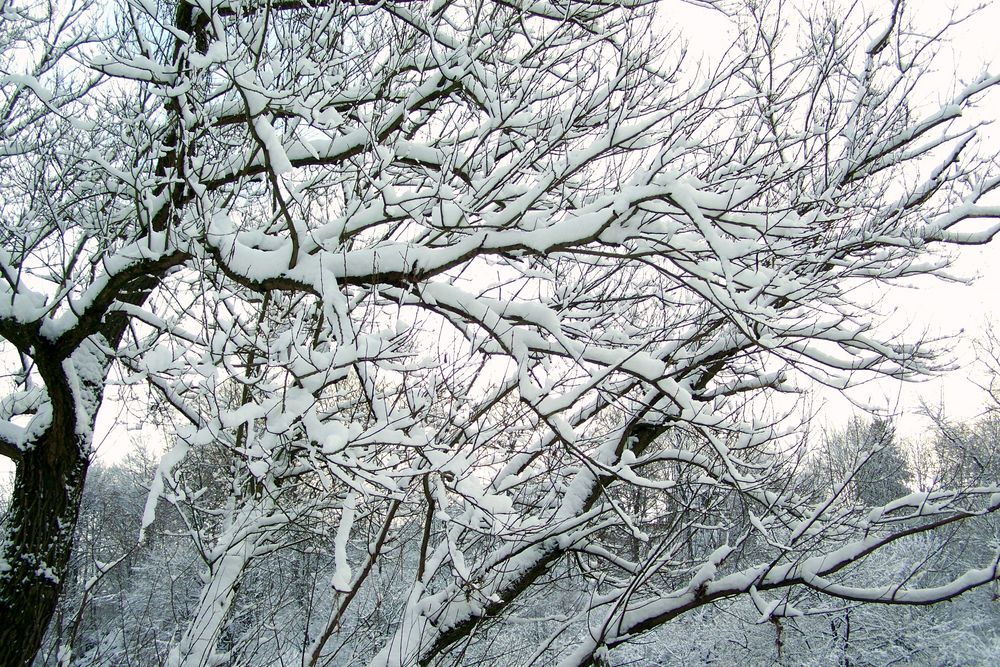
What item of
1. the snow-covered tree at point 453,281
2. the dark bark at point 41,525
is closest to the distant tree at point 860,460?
the snow-covered tree at point 453,281

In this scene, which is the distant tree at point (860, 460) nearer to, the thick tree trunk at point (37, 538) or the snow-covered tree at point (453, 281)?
the snow-covered tree at point (453, 281)

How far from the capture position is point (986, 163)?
14.6ft

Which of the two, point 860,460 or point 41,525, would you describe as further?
point 41,525

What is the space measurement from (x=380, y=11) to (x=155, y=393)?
3.01 meters

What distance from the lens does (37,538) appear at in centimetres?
383

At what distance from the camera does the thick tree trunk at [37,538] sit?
3650 mm

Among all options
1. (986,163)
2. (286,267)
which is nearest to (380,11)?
(286,267)

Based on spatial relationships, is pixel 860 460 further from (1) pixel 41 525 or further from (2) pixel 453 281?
(1) pixel 41 525

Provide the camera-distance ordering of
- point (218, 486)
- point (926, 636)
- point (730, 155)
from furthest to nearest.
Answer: point (926, 636) < point (218, 486) < point (730, 155)

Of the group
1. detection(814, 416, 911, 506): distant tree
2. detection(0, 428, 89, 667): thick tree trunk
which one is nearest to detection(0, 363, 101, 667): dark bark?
detection(0, 428, 89, 667): thick tree trunk

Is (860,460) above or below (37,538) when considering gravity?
below

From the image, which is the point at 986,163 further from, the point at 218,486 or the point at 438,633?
the point at 218,486

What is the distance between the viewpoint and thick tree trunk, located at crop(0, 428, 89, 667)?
3650 mm

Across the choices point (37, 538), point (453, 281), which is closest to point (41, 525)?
point (37, 538)
